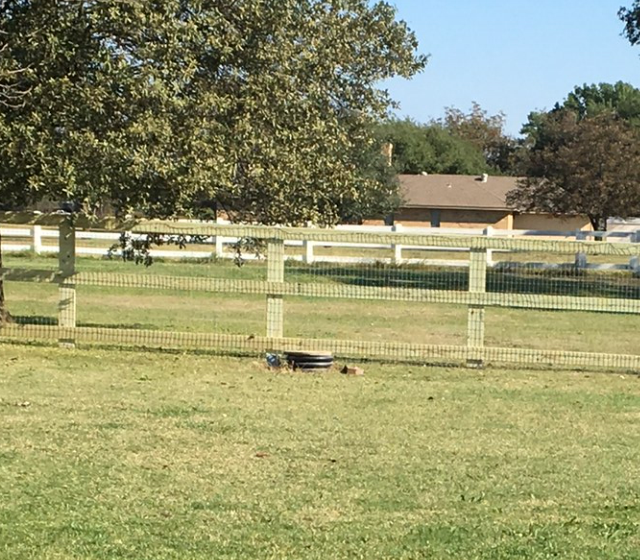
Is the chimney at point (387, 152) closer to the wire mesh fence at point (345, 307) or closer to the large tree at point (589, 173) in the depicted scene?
the large tree at point (589, 173)

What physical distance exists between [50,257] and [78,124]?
18.3 meters

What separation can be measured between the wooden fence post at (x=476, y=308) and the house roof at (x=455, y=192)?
1977 inches

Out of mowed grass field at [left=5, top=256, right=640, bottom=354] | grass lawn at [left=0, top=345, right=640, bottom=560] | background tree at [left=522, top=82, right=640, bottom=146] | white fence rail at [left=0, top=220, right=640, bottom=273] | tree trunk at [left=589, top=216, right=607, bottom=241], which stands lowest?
mowed grass field at [left=5, top=256, right=640, bottom=354]

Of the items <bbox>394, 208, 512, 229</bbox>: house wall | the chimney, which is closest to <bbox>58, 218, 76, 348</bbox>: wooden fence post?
the chimney

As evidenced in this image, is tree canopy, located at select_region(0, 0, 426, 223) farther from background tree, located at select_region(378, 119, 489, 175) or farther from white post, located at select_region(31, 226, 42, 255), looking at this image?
background tree, located at select_region(378, 119, 489, 175)

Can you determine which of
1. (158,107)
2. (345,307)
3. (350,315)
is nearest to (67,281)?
(158,107)

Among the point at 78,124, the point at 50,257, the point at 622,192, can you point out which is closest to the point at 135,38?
the point at 78,124

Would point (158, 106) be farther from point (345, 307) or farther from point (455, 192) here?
point (455, 192)

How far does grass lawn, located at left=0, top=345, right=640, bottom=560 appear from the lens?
201 inches

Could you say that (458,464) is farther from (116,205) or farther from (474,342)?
(116,205)

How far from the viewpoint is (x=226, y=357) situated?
1179cm

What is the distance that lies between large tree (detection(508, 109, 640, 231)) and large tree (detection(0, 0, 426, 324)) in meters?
24.5

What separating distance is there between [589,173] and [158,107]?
89.6ft

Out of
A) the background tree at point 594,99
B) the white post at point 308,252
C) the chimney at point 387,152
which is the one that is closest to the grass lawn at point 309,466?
the white post at point 308,252
